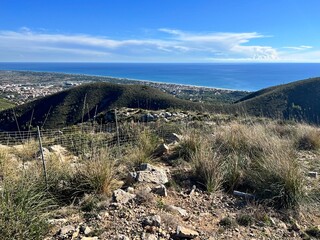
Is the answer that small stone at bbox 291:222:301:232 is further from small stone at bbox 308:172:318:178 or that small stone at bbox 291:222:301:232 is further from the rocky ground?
small stone at bbox 308:172:318:178

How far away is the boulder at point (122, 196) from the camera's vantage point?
11.5 ft

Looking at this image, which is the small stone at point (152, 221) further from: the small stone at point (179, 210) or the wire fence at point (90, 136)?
the wire fence at point (90, 136)

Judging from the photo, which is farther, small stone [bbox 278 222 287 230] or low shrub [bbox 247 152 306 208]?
low shrub [bbox 247 152 306 208]

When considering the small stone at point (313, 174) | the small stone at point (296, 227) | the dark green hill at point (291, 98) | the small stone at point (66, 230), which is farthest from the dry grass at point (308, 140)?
the dark green hill at point (291, 98)

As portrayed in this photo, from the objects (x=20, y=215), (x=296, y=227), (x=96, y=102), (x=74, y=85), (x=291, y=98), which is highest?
(x=20, y=215)

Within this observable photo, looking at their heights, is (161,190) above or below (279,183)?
below

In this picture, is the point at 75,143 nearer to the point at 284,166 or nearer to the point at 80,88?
the point at 284,166

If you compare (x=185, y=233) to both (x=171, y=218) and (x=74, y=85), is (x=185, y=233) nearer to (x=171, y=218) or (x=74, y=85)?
(x=171, y=218)

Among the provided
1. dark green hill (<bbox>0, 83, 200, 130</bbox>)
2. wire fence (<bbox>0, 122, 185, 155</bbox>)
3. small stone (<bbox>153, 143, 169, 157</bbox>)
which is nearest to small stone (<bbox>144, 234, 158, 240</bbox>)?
small stone (<bbox>153, 143, 169, 157</bbox>)

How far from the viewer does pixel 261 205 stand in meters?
3.61

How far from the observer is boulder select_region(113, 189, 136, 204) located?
3.50 meters

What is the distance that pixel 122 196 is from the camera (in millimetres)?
3562

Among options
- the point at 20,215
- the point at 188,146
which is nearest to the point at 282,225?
the point at 188,146

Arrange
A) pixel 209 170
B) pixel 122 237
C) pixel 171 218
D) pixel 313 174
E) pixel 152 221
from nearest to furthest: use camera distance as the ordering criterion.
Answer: pixel 122 237
pixel 152 221
pixel 171 218
pixel 209 170
pixel 313 174
